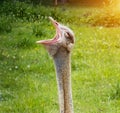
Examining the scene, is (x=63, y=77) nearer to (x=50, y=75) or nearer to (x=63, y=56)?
(x=63, y=56)

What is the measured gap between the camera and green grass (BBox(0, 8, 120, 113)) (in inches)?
285

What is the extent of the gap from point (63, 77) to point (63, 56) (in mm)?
141

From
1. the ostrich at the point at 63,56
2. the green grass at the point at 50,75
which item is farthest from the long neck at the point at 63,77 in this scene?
the green grass at the point at 50,75

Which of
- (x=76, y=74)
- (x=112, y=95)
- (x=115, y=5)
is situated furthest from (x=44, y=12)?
(x=112, y=95)

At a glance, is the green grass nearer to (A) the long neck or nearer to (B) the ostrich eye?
(A) the long neck

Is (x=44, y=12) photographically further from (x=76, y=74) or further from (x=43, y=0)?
(x=76, y=74)

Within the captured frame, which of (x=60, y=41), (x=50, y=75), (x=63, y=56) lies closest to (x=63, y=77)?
(x=63, y=56)

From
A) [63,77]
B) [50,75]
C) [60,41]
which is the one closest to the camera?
[60,41]

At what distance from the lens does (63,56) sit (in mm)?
3389

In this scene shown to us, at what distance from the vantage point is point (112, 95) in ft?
24.7

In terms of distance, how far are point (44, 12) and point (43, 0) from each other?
5428mm

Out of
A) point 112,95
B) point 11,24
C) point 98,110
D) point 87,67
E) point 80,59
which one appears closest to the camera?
point 98,110

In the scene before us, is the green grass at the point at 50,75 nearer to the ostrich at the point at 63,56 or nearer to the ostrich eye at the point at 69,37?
the ostrich at the point at 63,56

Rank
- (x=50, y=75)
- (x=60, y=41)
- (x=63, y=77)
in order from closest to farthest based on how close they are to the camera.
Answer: (x=60, y=41)
(x=63, y=77)
(x=50, y=75)
